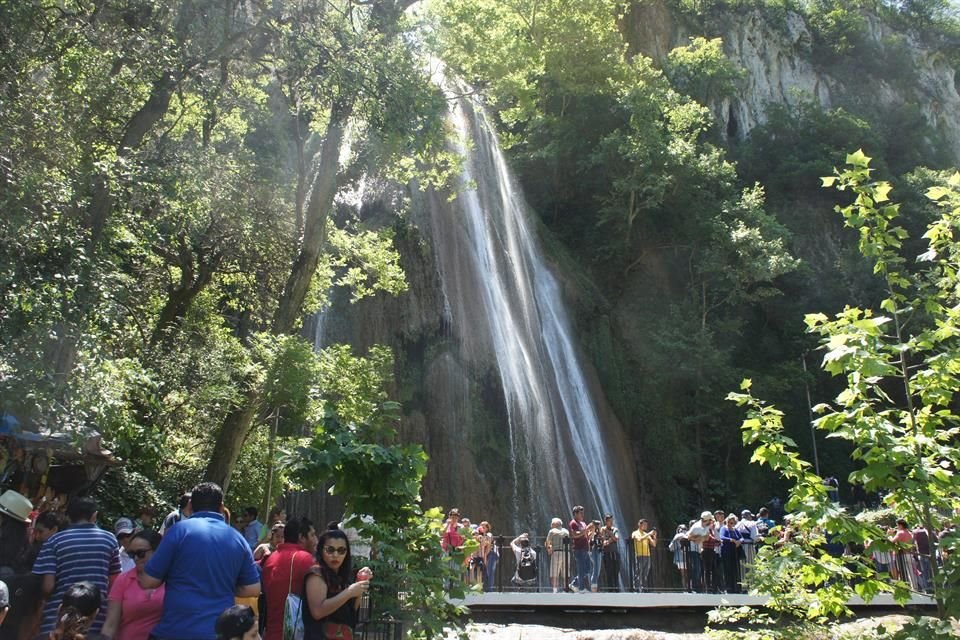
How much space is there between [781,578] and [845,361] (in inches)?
71.7

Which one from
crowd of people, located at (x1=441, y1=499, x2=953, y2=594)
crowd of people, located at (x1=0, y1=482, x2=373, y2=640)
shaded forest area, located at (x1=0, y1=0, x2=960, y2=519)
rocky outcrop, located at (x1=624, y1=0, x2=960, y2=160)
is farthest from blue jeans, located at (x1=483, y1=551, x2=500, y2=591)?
rocky outcrop, located at (x1=624, y1=0, x2=960, y2=160)

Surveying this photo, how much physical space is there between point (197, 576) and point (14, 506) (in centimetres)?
256

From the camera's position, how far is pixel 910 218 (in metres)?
35.0

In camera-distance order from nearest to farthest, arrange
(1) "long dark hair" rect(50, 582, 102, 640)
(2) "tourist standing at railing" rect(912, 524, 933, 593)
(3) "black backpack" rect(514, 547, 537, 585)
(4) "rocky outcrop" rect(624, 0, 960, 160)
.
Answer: (1) "long dark hair" rect(50, 582, 102, 640), (2) "tourist standing at railing" rect(912, 524, 933, 593), (3) "black backpack" rect(514, 547, 537, 585), (4) "rocky outcrop" rect(624, 0, 960, 160)

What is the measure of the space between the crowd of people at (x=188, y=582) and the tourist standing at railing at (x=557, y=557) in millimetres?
8213

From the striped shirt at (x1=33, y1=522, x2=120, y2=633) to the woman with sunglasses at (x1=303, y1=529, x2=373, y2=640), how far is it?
4.85 feet

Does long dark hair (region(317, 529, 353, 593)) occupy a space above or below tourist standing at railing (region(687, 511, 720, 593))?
below

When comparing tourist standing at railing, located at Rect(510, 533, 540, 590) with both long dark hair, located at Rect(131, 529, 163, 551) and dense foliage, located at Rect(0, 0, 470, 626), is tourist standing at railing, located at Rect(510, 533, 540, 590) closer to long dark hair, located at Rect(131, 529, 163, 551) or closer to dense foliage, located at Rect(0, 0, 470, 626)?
dense foliage, located at Rect(0, 0, 470, 626)

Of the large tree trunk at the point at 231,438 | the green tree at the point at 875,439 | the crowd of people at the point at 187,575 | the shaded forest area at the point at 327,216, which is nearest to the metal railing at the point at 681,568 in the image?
the shaded forest area at the point at 327,216

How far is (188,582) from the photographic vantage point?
447 centimetres

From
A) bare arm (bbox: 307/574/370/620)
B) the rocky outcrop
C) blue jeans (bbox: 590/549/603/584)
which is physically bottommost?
bare arm (bbox: 307/574/370/620)

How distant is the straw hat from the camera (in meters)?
6.11

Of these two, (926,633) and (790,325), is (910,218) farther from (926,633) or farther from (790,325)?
(926,633)

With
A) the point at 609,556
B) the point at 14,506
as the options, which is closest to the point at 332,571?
the point at 14,506
